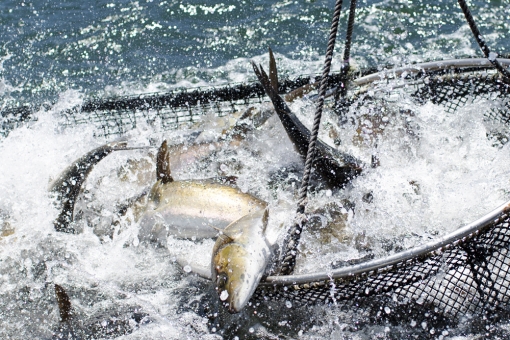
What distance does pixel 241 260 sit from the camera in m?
2.41

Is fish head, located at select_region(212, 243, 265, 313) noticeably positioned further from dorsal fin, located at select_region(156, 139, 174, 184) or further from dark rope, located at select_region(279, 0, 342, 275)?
dorsal fin, located at select_region(156, 139, 174, 184)

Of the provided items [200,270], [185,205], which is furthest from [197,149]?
[200,270]

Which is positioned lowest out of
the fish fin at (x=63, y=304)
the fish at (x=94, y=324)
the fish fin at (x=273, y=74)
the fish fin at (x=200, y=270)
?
the fish at (x=94, y=324)

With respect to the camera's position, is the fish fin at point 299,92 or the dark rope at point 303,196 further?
the fish fin at point 299,92

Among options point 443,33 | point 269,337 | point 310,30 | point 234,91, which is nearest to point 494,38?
point 443,33

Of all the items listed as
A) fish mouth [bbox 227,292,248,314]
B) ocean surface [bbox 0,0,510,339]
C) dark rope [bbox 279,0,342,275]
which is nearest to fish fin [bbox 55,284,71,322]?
ocean surface [bbox 0,0,510,339]

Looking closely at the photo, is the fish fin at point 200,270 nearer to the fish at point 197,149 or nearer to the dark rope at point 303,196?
the dark rope at point 303,196

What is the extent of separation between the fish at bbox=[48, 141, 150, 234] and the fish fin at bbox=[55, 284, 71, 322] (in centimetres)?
70

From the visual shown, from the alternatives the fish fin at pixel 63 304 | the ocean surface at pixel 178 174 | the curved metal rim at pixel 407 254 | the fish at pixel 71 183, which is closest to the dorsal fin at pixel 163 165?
the fish at pixel 71 183

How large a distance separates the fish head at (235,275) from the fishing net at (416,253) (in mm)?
91

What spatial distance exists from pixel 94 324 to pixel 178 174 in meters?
1.40

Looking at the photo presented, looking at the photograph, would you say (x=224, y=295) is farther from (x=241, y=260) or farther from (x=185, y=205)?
(x=185, y=205)

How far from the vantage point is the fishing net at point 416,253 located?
230cm

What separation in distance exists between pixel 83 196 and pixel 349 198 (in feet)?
6.88
